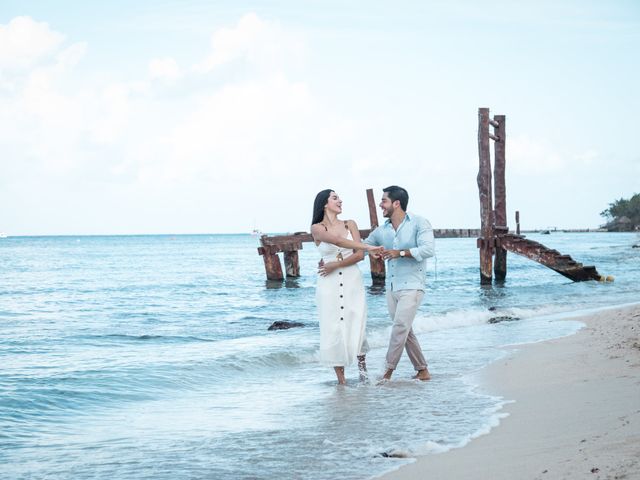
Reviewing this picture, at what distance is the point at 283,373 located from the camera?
9.52 m

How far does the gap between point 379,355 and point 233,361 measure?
2041 mm

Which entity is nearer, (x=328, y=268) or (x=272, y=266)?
(x=328, y=268)

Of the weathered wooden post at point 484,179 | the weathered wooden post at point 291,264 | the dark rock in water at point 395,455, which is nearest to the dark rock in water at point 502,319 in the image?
the weathered wooden post at point 484,179

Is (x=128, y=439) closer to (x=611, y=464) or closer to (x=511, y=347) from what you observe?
(x=611, y=464)

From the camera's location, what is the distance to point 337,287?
24.5 feet

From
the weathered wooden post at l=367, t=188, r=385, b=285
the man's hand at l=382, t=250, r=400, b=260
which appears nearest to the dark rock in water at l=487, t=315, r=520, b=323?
the man's hand at l=382, t=250, r=400, b=260

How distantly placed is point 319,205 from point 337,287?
2.77 feet

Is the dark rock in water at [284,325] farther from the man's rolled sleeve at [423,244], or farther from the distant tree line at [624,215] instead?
the distant tree line at [624,215]

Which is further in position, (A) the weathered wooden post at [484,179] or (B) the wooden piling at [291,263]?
(B) the wooden piling at [291,263]

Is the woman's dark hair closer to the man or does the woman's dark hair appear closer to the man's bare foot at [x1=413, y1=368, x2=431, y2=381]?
the man

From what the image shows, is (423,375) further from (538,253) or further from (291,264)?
(291,264)

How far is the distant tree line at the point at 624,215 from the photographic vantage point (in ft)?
408

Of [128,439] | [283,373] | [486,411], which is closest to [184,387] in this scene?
[283,373]

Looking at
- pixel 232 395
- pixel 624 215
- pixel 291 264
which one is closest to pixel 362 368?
pixel 232 395
